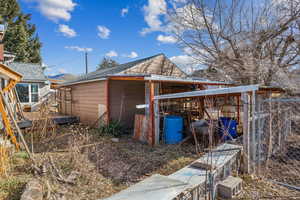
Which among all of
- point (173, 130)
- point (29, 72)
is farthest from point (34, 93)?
point (173, 130)

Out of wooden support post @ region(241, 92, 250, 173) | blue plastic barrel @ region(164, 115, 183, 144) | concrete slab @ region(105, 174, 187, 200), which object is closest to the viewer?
concrete slab @ region(105, 174, 187, 200)

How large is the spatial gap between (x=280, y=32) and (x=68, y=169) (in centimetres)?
968

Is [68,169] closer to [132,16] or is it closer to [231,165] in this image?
[231,165]

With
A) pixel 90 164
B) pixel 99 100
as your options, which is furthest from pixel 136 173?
pixel 99 100

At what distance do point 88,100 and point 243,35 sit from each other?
827 cm

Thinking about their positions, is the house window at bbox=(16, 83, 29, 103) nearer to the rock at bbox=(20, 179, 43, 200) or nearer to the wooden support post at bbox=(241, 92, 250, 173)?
the rock at bbox=(20, 179, 43, 200)

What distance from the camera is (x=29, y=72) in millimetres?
14781

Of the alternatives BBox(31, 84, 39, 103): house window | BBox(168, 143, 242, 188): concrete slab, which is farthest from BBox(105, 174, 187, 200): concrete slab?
BBox(31, 84, 39, 103): house window

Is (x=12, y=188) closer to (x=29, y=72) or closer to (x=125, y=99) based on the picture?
(x=125, y=99)

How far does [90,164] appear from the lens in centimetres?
410

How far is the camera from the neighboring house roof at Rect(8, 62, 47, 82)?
45.6ft

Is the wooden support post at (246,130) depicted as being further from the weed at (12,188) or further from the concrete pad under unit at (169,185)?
the weed at (12,188)

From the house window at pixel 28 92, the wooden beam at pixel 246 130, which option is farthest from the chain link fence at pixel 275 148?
the house window at pixel 28 92

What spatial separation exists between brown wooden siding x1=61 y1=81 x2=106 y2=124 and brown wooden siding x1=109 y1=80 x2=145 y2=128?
43 cm
